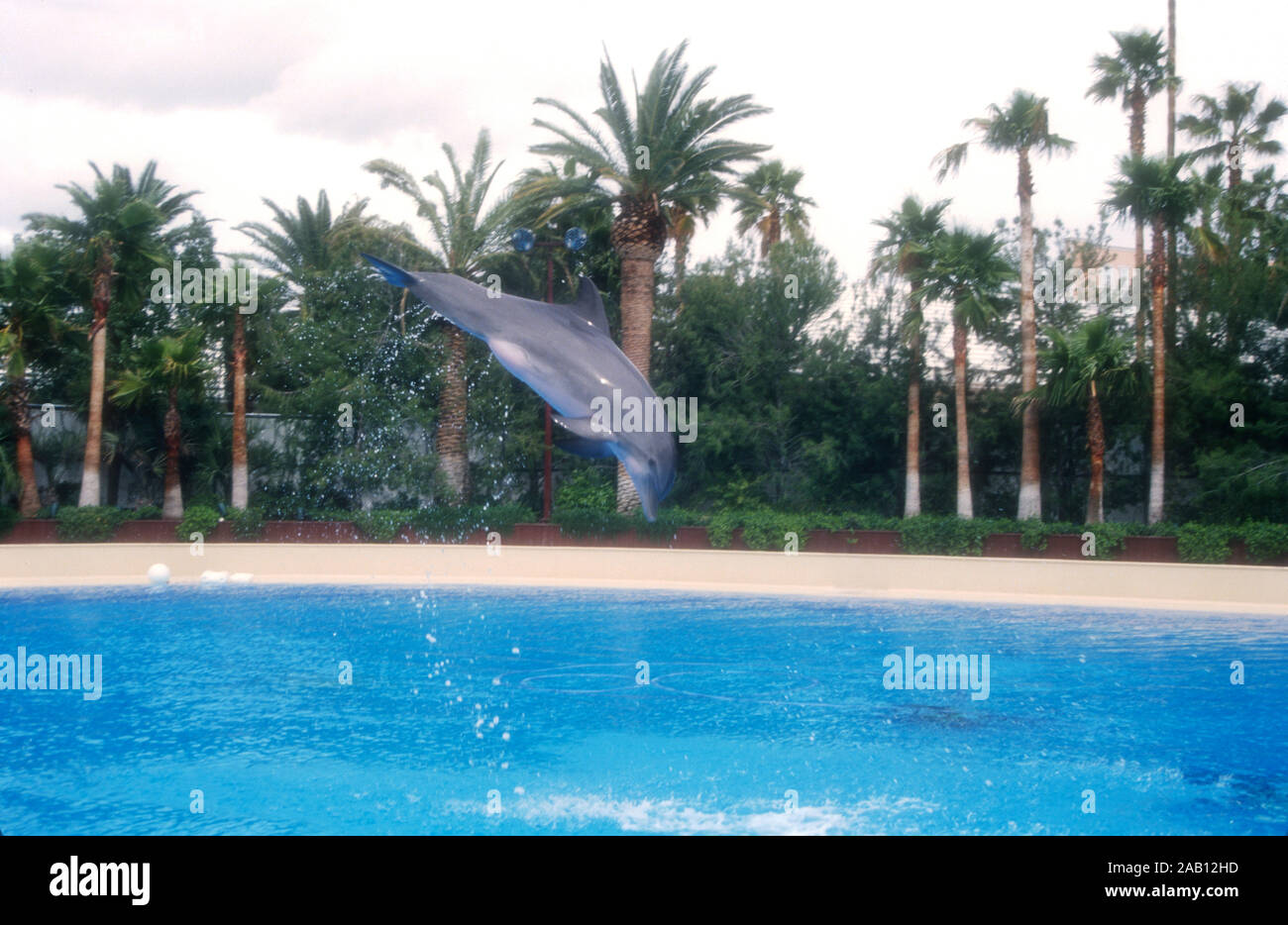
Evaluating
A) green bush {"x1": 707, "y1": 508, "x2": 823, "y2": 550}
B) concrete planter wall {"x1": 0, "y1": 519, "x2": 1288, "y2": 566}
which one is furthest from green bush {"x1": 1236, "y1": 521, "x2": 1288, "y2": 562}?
green bush {"x1": 707, "y1": 508, "x2": 823, "y2": 550}

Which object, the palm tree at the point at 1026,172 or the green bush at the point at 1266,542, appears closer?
the green bush at the point at 1266,542

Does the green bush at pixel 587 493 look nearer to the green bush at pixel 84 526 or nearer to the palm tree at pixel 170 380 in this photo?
the palm tree at pixel 170 380

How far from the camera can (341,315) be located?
1038 inches

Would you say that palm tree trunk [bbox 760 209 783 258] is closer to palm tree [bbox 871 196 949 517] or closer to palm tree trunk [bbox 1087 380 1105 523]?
palm tree [bbox 871 196 949 517]

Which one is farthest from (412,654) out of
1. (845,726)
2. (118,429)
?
(118,429)

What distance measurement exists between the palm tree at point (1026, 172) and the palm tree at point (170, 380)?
57.2 ft

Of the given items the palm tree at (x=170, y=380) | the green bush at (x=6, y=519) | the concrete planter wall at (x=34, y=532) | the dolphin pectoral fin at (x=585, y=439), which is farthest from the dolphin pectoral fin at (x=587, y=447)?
the green bush at (x=6, y=519)

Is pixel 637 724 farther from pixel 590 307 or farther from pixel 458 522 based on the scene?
pixel 458 522

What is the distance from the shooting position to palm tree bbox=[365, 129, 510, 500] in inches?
993

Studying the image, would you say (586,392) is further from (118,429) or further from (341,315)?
(118,429)

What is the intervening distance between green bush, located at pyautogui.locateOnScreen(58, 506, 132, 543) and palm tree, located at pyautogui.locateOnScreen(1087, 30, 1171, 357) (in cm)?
2402

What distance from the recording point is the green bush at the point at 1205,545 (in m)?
18.9

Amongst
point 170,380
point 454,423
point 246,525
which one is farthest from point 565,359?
point 170,380

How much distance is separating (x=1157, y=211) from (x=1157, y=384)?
11.6 ft
